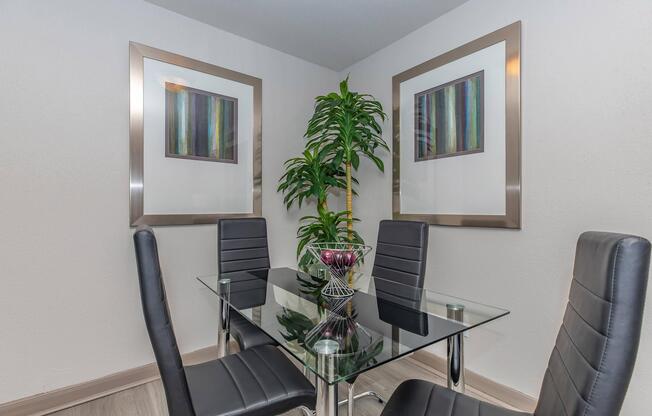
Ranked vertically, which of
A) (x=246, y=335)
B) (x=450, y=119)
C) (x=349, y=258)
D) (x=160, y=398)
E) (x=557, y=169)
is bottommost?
(x=160, y=398)

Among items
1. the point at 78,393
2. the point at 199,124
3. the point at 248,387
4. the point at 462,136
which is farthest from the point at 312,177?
the point at 78,393

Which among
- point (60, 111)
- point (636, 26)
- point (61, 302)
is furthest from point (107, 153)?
point (636, 26)

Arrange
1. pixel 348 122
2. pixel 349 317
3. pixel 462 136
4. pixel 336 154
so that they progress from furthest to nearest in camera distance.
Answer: pixel 336 154 < pixel 348 122 < pixel 462 136 < pixel 349 317

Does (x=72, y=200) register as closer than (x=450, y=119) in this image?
Yes

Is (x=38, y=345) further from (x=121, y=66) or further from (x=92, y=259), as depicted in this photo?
(x=121, y=66)

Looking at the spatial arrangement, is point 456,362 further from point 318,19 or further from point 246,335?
point 318,19

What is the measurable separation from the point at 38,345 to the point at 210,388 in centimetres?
139

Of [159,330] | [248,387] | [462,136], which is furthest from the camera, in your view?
[462,136]

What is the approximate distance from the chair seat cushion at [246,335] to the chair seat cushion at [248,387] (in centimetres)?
28

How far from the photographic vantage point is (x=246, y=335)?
1.87 m

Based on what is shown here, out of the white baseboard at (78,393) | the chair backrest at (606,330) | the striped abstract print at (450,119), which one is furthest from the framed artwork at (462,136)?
the white baseboard at (78,393)

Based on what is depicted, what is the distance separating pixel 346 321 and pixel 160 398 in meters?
1.52

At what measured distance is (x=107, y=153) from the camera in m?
2.14

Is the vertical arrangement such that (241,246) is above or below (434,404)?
above
